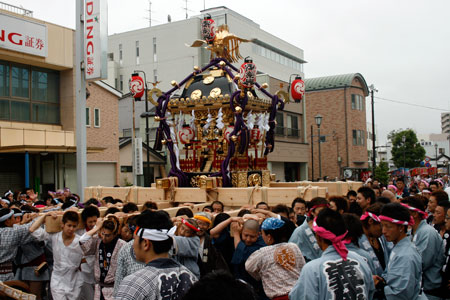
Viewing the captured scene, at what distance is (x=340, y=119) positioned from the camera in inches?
1581

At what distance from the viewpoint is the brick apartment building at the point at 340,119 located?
39.9 m

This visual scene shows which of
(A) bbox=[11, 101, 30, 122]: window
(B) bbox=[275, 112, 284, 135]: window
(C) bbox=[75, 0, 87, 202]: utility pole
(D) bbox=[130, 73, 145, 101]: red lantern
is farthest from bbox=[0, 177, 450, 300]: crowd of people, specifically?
(B) bbox=[275, 112, 284, 135]: window

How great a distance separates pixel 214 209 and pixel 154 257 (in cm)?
427

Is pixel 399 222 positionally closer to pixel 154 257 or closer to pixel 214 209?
pixel 154 257

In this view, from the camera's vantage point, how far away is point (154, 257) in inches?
127

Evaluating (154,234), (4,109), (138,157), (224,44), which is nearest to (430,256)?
(154,234)

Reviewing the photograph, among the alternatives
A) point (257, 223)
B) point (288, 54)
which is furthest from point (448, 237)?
point (288, 54)

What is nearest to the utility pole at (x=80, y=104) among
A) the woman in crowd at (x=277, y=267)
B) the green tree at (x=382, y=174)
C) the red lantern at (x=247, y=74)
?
the red lantern at (x=247, y=74)

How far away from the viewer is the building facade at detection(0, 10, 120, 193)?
758 inches

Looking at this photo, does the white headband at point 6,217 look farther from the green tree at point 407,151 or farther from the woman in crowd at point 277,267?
the green tree at point 407,151

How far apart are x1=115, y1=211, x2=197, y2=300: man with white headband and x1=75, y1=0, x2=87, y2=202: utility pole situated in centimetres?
893

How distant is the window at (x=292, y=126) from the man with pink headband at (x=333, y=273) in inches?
1280

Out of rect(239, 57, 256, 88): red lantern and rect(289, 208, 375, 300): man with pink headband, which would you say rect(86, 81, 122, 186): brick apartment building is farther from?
rect(289, 208, 375, 300): man with pink headband

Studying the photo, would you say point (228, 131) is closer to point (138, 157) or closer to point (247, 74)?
point (247, 74)
